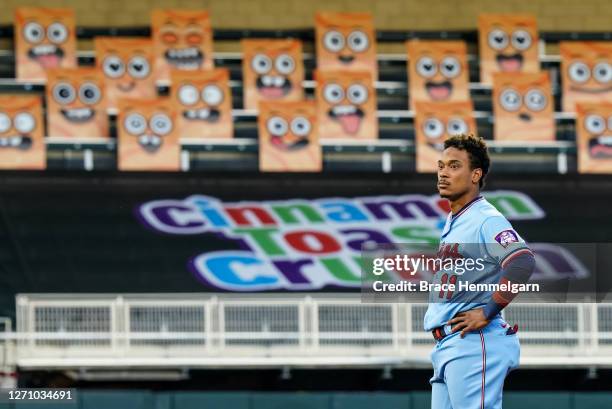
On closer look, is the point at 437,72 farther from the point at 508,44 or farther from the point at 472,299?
the point at 472,299

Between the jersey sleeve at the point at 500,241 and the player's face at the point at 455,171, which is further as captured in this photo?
the player's face at the point at 455,171

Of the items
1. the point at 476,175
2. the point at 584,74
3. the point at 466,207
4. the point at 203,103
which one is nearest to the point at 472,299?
the point at 466,207

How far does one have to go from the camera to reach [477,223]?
5.37 metres

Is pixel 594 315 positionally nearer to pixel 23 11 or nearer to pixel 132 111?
pixel 132 111

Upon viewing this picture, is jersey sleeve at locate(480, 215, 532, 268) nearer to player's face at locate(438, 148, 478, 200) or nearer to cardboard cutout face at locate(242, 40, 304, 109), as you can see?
player's face at locate(438, 148, 478, 200)

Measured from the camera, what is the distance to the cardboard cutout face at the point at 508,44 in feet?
69.7

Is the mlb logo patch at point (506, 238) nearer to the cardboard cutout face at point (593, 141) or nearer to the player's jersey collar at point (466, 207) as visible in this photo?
the player's jersey collar at point (466, 207)

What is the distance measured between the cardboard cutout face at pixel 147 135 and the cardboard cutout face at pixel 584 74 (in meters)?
5.82

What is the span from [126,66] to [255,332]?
639 cm

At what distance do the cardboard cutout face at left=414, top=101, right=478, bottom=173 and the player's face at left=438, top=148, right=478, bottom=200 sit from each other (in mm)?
14323

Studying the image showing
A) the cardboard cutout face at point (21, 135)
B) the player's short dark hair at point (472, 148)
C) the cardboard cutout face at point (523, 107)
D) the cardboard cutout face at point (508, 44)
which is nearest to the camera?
the player's short dark hair at point (472, 148)

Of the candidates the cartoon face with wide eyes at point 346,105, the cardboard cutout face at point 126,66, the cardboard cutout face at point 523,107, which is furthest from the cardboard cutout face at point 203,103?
the cardboard cutout face at point 523,107

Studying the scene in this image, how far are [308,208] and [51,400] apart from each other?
8444mm

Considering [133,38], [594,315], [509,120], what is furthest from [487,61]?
[594,315]
